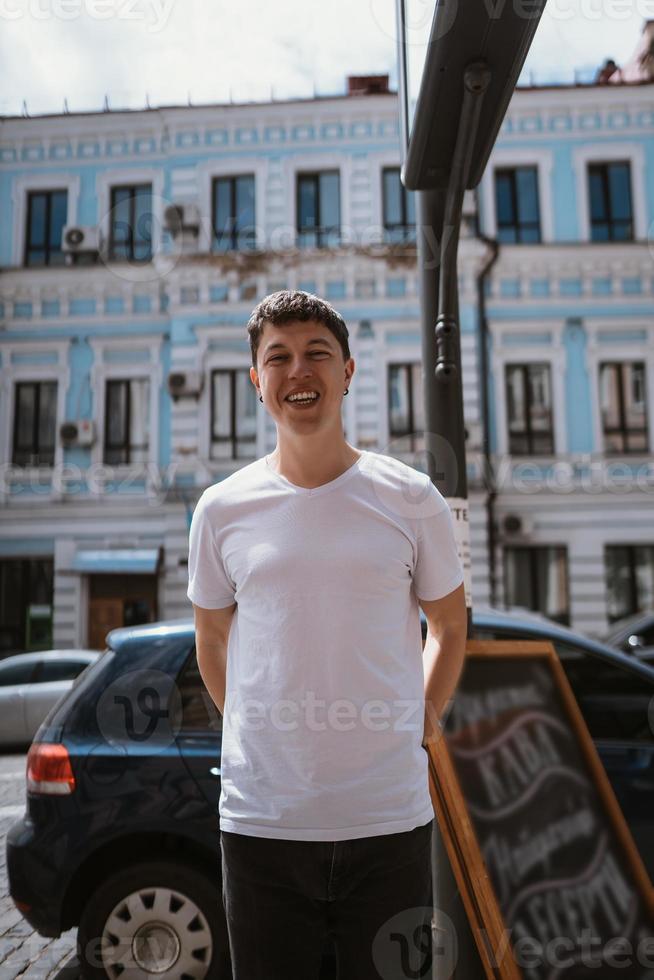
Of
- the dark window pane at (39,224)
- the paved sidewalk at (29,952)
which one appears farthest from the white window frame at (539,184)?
the paved sidewalk at (29,952)

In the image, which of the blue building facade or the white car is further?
the blue building facade

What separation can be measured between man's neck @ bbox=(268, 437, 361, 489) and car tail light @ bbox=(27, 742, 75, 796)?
6.78 ft

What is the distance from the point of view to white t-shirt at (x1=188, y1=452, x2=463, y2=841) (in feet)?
6.30

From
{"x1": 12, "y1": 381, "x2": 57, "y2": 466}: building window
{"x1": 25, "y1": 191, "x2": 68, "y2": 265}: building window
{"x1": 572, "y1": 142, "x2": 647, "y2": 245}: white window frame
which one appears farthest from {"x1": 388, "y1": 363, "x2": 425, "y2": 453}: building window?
{"x1": 25, "y1": 191, "x2": 68, "y2": 265}: building window

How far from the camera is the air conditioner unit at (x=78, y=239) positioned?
1847 cm

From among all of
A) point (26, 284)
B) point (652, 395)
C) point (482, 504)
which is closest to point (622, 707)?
point (482, 504)

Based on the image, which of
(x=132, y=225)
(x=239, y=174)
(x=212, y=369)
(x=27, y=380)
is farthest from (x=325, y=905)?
(x=132, y=225)

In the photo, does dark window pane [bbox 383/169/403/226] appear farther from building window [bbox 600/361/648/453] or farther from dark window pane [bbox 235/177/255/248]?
building window [bbox 600/361/648/453]

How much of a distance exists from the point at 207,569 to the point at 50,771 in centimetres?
189

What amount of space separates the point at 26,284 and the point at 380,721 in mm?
18532

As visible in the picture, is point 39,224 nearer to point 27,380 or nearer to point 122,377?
point 27,380

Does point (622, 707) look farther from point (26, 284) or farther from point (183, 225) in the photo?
point (26, 284)

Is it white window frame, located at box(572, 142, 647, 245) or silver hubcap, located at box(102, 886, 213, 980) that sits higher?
white window frame, located at box(572, 142, 647, 245)

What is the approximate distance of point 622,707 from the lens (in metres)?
4.22
